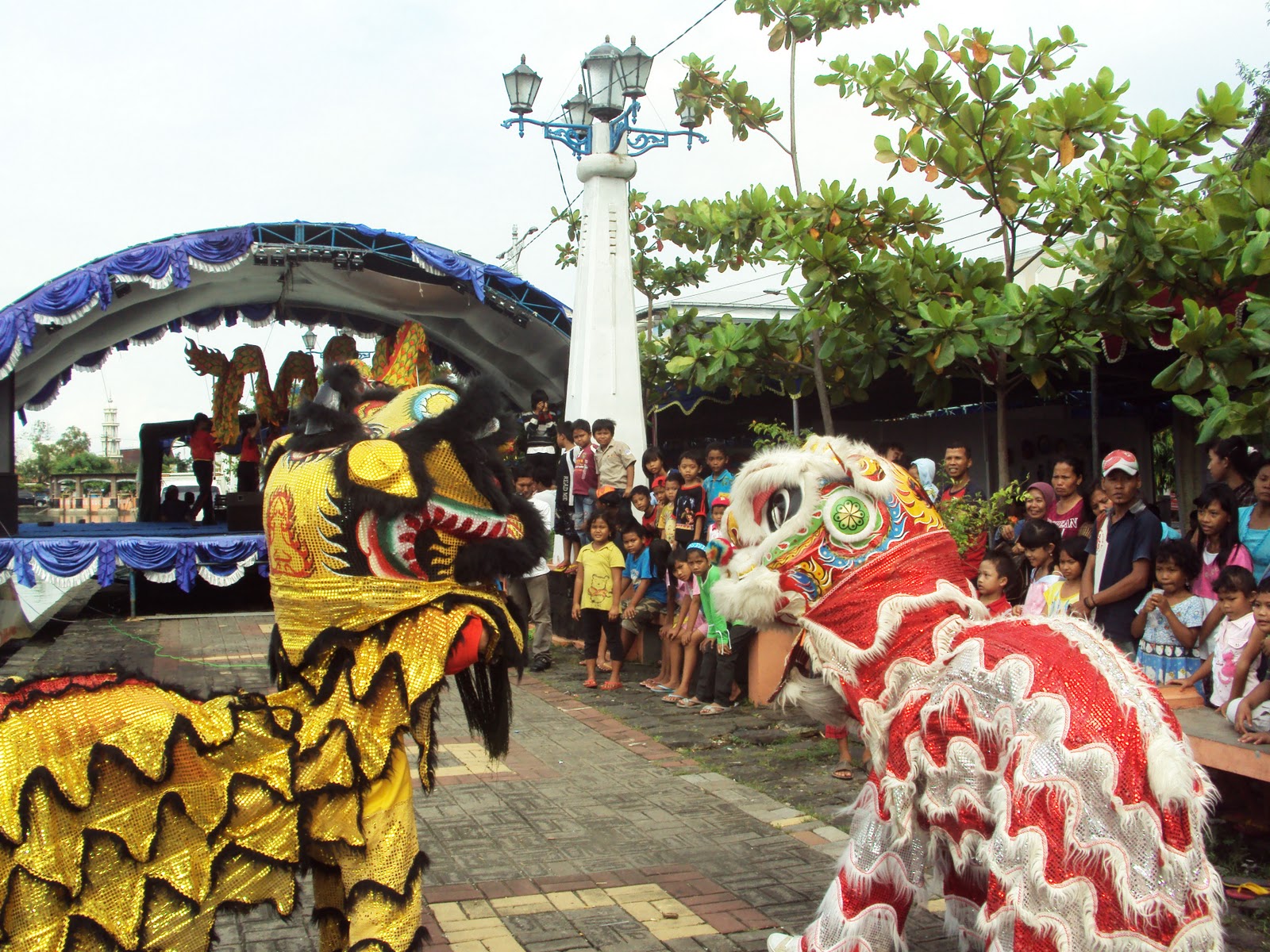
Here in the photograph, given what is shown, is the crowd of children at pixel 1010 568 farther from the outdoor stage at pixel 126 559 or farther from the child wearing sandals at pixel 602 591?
the outdoor stage at pixel 126 559

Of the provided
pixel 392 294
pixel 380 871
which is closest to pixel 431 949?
pixel 380 871

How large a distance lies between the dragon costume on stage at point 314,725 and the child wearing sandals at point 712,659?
4704 mm

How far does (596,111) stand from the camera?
1131 centimetres

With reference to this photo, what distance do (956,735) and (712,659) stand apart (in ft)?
17.2

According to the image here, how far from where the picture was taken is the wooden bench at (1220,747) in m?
4.25

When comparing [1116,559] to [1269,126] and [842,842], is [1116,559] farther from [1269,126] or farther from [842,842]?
[1269,126]

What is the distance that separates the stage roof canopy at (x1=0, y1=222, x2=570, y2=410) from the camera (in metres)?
12.0

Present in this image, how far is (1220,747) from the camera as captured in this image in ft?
14.4

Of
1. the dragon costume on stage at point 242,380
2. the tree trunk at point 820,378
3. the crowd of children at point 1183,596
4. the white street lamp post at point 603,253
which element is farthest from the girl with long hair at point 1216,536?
the dragon costume on stage at point 242,380

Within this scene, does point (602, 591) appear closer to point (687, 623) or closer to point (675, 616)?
point (675, 616)

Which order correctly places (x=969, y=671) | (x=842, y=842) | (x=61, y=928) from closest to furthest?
(x=61, y=928)
(x=969, y=671)
(x=842, y=842)

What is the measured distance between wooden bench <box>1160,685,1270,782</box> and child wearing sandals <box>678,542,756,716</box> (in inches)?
128

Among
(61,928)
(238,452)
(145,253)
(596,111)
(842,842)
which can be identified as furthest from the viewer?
(238,452)

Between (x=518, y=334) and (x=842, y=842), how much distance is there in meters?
10.8
